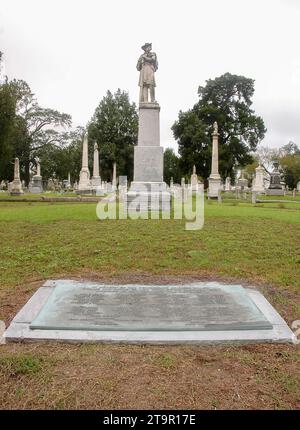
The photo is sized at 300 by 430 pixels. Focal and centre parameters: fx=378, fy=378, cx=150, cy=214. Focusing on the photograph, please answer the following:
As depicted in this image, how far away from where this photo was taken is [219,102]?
1721 inches

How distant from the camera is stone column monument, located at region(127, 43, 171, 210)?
42.9 feet

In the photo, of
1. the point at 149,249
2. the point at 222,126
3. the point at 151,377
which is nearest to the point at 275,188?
the point at 222,126

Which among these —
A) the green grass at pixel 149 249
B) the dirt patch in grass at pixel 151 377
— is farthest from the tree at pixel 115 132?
the dirt patch in grass at pixel 151 377

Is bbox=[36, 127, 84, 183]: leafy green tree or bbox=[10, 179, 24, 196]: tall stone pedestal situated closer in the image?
bbox=[10, 179, 24, 196]: tall stone pedestal

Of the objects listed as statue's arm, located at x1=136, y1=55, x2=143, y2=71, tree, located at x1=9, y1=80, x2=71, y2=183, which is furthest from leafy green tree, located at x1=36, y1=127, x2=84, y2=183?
statue's arm, located at x1=136, y1=55, x2=143, y2=71

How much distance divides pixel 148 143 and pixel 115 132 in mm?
40198

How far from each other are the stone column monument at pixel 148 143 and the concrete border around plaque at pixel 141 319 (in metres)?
7.53

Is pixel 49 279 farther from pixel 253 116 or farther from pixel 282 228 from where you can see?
pixel 253 116

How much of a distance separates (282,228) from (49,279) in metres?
5.75

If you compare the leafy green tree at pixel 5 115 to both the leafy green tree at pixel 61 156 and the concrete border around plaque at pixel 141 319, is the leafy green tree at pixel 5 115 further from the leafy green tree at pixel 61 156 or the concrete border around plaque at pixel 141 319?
the leafy green tree at pixel 61 156

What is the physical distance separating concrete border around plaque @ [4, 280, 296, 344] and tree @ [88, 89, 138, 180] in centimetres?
4617

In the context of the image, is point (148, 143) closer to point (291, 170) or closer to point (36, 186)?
point (36, 186)

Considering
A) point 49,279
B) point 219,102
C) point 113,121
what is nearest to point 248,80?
point 219,102

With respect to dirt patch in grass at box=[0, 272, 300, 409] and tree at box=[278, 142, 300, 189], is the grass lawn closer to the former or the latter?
dirt patch in grass at box=[0, 272, 300, 409]
